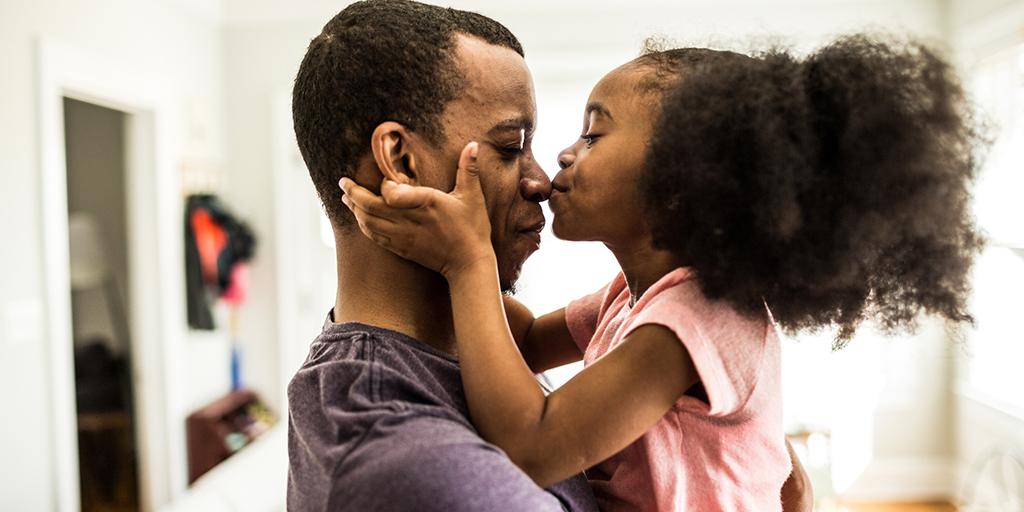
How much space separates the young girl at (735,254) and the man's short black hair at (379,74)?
0.07 m

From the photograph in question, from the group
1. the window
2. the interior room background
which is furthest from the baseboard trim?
the window

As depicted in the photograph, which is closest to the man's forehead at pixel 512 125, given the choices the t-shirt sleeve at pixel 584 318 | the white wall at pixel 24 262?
the t-shirt sleeve at pixel 584 318

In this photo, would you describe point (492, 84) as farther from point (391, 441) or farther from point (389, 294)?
point (391, 441)

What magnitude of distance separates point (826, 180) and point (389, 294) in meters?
0.52

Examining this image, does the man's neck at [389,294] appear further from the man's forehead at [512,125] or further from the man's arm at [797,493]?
the man's arm at [797,493]

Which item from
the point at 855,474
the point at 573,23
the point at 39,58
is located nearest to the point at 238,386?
the point at 39,58

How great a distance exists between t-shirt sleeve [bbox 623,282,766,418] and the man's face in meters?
0.22

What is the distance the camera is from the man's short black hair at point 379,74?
87cm

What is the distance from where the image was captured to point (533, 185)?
0.94 metres

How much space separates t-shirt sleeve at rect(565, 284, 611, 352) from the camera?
1160mm

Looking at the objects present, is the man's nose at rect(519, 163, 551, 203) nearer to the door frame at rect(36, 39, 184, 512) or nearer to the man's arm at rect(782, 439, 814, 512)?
the man's arm at rect(782, 439, 814, 512)

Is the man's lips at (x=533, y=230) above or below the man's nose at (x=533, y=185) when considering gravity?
below

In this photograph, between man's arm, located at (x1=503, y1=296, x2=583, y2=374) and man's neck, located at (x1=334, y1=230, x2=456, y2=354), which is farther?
man's arm, located at (x1=503, y1=296, x2=583, y2=374)

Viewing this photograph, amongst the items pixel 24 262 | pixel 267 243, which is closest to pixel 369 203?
pixel 24 262
